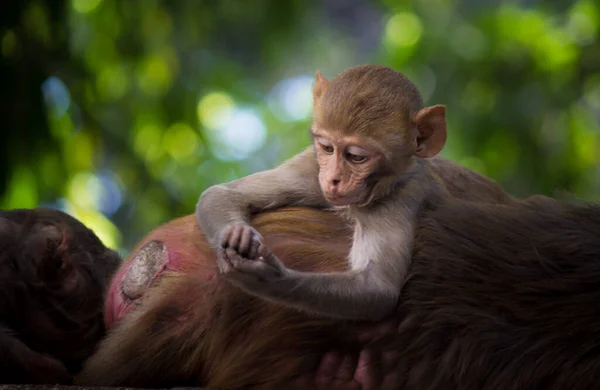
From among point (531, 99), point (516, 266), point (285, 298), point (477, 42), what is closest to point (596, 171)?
point (531, 99)

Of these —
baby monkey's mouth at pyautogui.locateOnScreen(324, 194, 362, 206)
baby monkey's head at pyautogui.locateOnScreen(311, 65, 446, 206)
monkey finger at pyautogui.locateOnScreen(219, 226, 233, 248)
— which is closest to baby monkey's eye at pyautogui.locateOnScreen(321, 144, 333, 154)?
baby monkey's head at pyautogui.locateOnScreen(311, 65, 446, 206)

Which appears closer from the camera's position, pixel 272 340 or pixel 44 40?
pixel 272 340

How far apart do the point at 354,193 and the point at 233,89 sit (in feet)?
15.6

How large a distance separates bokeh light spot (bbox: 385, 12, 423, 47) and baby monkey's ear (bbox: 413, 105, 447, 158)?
4141 mm

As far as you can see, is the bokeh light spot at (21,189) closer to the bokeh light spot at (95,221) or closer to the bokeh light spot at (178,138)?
the bokeh light spot at (95,221)

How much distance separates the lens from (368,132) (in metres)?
2.04

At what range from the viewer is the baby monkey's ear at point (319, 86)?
7.16 ft

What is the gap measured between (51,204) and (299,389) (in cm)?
314

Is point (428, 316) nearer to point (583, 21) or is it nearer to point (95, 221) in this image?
point (95, 221)

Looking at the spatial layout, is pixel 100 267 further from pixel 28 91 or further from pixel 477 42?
pixel 477 42

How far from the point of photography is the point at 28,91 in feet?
13.4

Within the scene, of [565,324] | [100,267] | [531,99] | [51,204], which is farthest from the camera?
[531,99]

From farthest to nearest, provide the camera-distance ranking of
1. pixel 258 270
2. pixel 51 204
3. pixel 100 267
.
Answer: pixel 51 204 < pixel 100 267 < pixel 258 270

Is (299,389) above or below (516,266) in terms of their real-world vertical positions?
below
